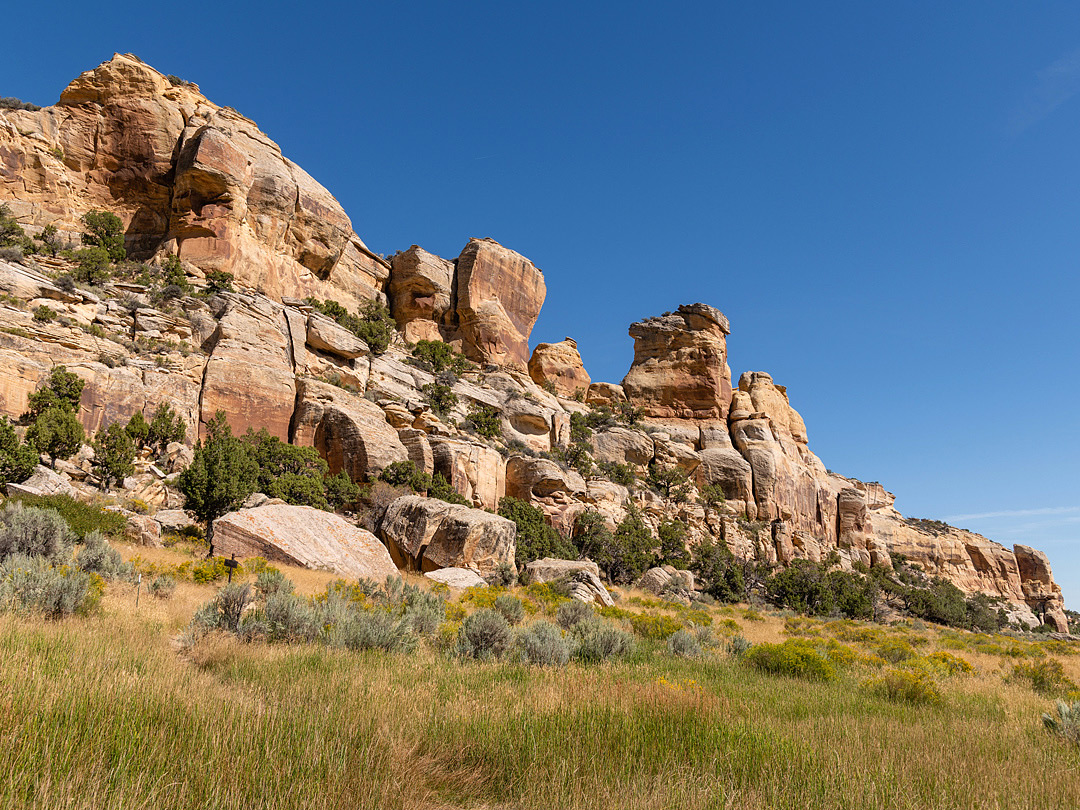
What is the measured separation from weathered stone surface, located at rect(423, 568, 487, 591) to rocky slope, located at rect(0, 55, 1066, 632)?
138 cm

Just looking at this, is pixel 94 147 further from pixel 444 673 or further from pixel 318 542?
pixel 444 673

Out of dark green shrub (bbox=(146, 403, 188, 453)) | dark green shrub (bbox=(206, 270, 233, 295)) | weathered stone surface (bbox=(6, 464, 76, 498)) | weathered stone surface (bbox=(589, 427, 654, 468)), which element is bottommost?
weathered stone surface (bbox=(6, 464, 76, 498))

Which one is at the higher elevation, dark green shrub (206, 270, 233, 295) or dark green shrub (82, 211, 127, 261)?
dark green shrub (82, 211, 127, 261)

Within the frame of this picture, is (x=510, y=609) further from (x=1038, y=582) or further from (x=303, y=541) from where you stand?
(x=1038, y=582)

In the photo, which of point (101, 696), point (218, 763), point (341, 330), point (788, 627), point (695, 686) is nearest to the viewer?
point (218, 763)

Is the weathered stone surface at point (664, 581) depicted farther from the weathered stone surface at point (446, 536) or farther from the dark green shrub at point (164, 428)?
the dark green shrub at point (164, 428)

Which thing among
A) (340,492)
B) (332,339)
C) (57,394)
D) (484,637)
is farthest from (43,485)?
(332,339)

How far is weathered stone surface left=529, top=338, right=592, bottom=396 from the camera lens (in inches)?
2303

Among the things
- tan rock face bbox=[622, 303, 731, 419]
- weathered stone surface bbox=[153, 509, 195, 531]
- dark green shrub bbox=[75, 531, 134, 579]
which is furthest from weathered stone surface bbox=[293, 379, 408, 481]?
tan rock face bbox=[622, 303, 731, 419]

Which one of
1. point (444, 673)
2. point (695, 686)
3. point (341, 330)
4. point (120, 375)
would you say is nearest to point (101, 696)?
point (444, 673)

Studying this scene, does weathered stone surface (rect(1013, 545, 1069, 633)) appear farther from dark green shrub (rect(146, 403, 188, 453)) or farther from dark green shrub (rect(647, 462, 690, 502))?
dark green shrub (rect(146, 403, 188, 453))

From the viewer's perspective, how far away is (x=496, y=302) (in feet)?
176

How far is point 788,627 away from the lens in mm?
21875

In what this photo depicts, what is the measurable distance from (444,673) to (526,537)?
77.8 ft
